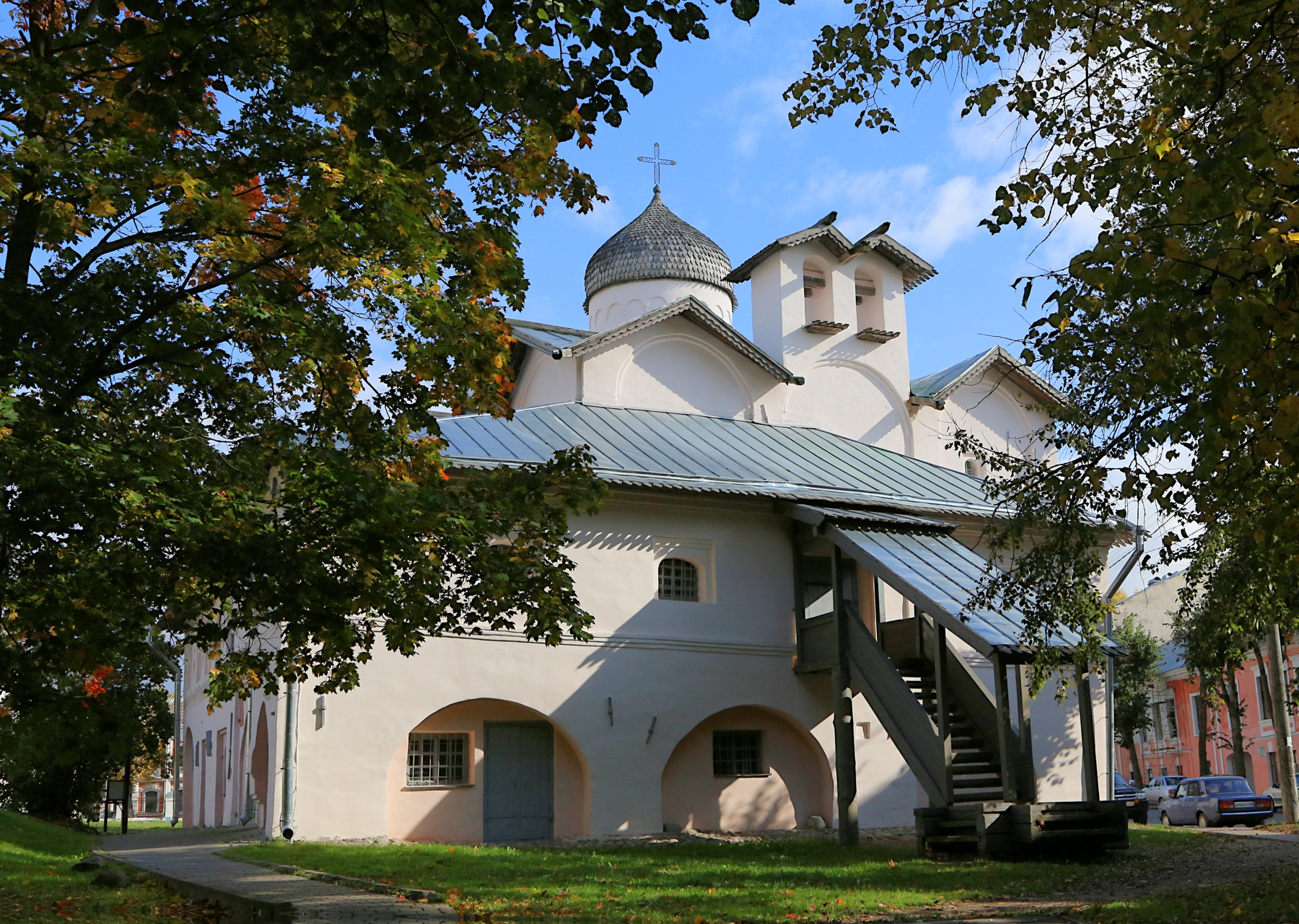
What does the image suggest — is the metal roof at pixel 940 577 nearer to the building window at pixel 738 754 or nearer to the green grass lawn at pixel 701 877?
the green grass lawn at pixel 701 877

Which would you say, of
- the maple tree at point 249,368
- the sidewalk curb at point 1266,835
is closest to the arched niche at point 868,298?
the sidewalk curb at point 1266,835

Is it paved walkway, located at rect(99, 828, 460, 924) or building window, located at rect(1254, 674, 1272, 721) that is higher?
building window, located at rect(1254, 674, 1272, 721)

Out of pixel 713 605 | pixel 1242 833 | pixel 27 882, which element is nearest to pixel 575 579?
pixel 713 605

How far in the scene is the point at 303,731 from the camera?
17.7m

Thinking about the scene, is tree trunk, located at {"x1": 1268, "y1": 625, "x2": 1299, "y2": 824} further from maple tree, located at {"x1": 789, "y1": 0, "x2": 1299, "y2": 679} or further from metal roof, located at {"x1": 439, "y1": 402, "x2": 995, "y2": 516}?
maple tree, located at {"x1": 789, "y1": 0, "x2": 1299, "y2": 679}

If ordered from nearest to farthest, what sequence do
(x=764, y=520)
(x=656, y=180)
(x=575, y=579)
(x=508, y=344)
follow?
(x=508, y=344), (x=575, y=579), (x=764, y=520), (x=656, y=180)

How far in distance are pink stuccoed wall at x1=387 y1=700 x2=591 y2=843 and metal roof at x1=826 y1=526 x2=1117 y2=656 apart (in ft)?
17.8

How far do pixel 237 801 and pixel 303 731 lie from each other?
5091mm

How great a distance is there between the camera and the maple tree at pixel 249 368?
8.77m

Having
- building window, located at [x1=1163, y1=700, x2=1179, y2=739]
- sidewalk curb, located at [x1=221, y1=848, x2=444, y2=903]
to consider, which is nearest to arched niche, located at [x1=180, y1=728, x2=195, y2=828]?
sidewalk curb, located at [x1=221, y1=848, x2=444, y2=903]

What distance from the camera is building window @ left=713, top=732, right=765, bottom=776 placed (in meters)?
21.1

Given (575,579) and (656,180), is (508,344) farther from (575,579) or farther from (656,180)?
(656,180)

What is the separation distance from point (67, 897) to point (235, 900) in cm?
171

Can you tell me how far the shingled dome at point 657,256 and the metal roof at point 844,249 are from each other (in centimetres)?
211
